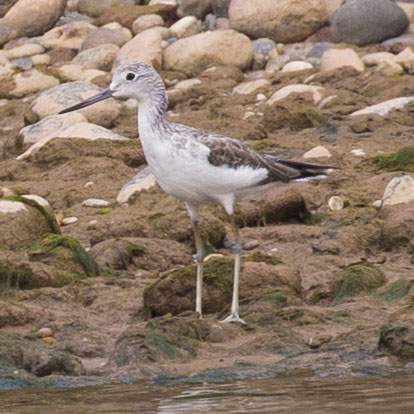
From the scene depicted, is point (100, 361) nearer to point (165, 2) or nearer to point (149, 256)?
point (149, 256)

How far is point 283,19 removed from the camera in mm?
20047

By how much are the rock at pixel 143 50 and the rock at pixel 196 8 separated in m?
1.42

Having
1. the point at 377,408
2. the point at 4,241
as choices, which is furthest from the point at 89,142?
the point at 377,408

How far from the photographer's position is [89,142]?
598 inches

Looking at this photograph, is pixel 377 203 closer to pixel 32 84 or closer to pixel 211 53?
pixel 211 53

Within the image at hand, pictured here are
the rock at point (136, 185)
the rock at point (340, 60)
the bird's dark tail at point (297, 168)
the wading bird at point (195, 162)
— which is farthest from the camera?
the rock at point (340, 60)

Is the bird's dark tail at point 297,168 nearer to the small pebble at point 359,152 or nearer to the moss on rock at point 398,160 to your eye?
the moss on rock at point 398,160

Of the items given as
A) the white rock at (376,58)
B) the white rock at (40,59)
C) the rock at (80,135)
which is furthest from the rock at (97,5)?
the rock at (80,135)

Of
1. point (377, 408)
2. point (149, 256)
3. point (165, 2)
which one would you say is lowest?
point (165, 2)

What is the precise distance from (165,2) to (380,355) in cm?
1495

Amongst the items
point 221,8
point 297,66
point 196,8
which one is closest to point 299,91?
point 297,66

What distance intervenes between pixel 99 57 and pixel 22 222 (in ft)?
31.6

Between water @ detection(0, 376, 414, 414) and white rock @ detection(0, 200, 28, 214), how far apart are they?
3.61 m

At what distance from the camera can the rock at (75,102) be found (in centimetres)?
1747
